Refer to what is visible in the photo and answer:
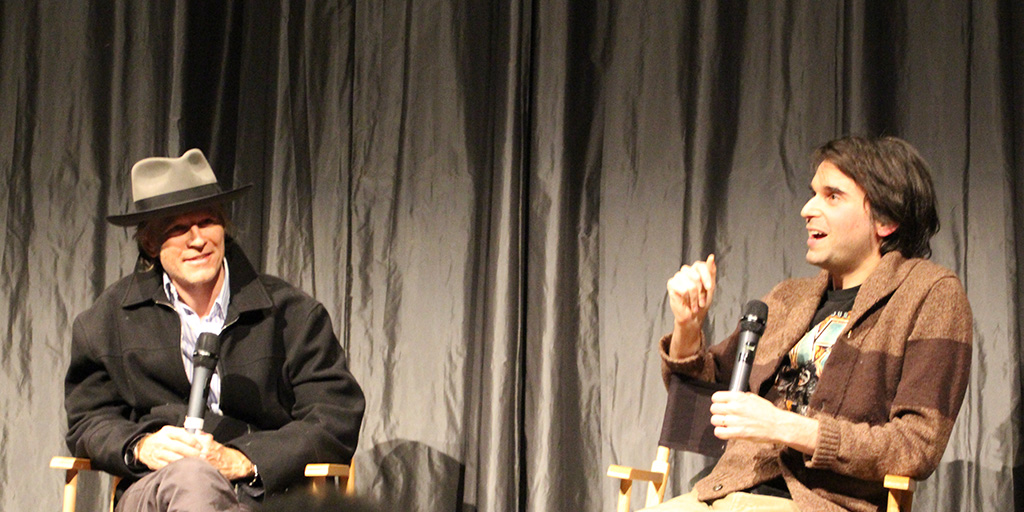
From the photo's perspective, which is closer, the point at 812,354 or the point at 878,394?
the point at 878,394

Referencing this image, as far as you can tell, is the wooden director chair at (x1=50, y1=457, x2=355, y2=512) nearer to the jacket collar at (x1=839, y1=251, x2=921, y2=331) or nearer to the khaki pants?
the khaki pants

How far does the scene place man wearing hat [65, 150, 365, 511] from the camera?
2.71 meters

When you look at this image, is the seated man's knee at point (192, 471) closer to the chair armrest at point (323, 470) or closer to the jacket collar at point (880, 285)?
the chair armrest at point (323, 470)

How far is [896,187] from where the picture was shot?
2.37 m

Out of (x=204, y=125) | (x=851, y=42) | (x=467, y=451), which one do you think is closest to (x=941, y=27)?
(x=851, y=42)

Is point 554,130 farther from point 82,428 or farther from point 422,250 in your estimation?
point 82,428

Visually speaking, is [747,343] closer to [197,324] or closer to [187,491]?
[187,491]

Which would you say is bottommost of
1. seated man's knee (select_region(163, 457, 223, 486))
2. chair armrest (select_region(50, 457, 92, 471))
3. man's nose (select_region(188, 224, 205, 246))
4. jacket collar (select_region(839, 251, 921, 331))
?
chair armrest (select_region(50, 457, 92, 471))

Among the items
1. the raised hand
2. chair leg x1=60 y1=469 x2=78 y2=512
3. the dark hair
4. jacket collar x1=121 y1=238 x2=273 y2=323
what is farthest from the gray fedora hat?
the dark hair

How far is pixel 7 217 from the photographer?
3508 mm

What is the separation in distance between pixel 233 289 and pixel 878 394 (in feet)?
5.24

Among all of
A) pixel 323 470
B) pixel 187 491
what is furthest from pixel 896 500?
pixel 187 491

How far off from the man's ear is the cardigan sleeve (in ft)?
0.75

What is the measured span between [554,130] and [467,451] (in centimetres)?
98
